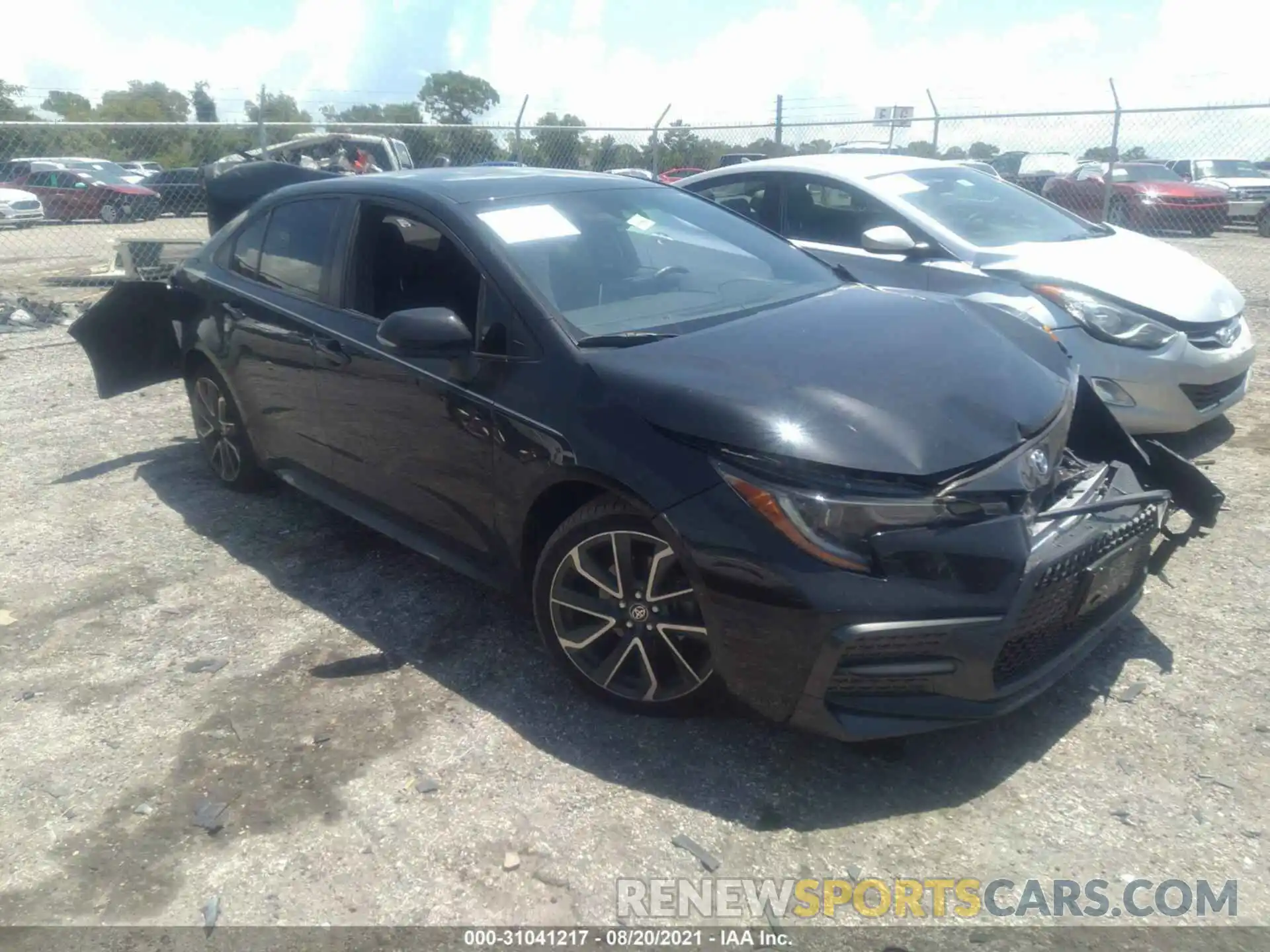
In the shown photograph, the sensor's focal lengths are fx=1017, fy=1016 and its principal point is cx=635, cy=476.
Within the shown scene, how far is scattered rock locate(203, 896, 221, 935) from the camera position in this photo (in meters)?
2.49

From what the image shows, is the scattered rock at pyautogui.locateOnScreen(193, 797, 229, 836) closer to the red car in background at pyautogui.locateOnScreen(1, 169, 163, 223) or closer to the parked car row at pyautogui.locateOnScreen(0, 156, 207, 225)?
the parked car row at pyautogui.locateOnScreen(0, 156, 207, 225)

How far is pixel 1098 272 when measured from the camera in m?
5.46

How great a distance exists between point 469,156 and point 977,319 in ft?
47.5

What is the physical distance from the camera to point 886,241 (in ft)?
18.4

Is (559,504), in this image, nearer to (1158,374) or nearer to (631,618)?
(631,618)

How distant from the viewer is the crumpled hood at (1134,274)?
5.28 meters

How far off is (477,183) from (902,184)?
3.29m

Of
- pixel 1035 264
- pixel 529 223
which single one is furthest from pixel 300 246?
pixel 1035 264

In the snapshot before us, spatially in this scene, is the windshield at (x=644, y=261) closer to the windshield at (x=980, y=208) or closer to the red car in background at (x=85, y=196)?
the windshield at (x=980, y=208)

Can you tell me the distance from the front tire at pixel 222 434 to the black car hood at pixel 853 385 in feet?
8.78

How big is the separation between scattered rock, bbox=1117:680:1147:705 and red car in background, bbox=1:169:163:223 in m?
23.6

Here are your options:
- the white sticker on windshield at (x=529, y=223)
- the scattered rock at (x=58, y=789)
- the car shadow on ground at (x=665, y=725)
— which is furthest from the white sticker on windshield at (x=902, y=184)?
the scattered rock at (x=58, y=789)

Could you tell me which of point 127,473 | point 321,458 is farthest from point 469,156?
point 321,458

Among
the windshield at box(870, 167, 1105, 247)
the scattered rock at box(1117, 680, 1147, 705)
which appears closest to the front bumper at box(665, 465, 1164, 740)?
the scattered rock at box(1117, 680, 1147, 705)
